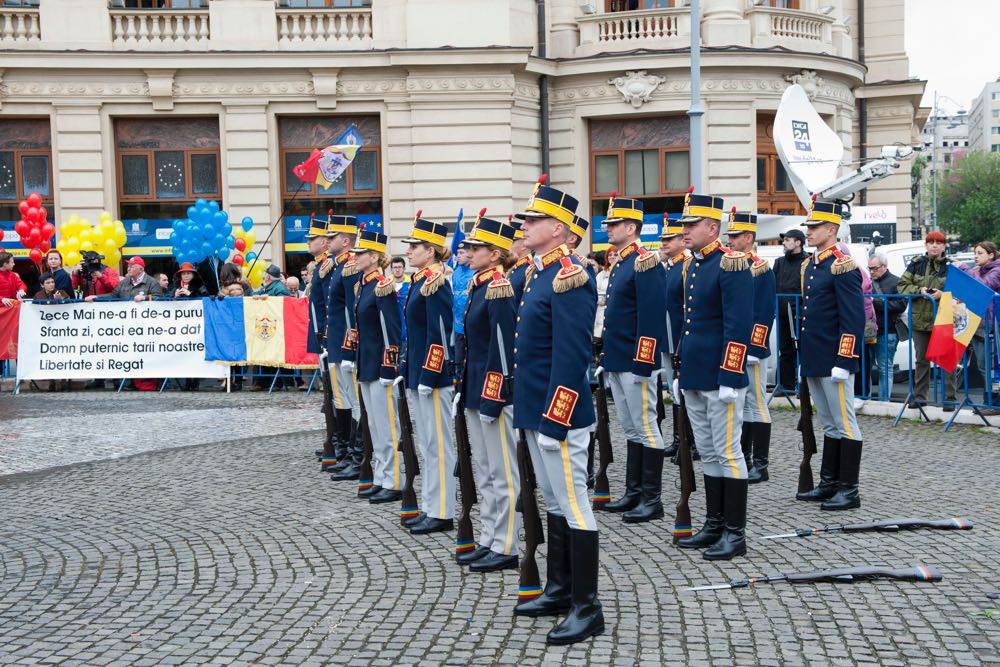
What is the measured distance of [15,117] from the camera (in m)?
23.0

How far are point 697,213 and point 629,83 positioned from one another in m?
16.7

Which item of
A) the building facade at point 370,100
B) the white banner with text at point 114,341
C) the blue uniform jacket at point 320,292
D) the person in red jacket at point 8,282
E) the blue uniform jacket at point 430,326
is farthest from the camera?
the building facade at point 370,100

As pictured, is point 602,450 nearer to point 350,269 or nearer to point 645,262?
point 645,262

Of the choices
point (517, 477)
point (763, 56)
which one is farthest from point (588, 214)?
point (517, 477)

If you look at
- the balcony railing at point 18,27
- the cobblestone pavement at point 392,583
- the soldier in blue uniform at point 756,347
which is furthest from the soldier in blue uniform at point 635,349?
the balcony railing at point 18,27

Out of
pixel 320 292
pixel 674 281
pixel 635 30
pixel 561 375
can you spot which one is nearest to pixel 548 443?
pixel 561 375

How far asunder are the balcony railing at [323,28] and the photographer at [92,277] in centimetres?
649

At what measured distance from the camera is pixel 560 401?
5.65m

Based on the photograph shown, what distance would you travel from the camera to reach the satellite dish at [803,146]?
1950cm

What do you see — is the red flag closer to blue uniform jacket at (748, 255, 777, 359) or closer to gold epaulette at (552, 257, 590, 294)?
blue uniform jacket at (748, 255, 777, 359)

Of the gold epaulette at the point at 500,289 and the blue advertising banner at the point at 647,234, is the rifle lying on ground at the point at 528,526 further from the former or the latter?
the blue advertising banner at the point at 647,234

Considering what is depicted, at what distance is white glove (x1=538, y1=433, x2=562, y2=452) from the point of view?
18.7 ft

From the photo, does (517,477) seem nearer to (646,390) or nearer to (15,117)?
(646,390)

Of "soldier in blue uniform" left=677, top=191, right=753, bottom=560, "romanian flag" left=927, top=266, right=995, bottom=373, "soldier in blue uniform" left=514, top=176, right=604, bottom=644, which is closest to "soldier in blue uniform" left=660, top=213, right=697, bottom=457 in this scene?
"soldier in blue uniform" left=677, top=191, right=753, bottom=560
